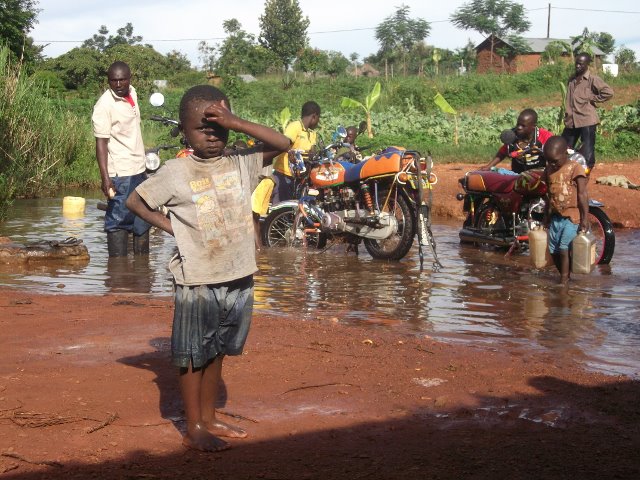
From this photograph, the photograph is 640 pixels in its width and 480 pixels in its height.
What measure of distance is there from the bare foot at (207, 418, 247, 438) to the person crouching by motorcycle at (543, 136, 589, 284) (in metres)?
5.33

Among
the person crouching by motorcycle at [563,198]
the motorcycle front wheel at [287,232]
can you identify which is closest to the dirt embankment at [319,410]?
the person crouching by motorcycle at [563,198]

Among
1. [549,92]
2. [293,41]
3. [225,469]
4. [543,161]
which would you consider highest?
[293,41]

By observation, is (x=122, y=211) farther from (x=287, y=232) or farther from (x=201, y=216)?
(x=201, y=216)

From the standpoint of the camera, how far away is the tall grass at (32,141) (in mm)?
14930

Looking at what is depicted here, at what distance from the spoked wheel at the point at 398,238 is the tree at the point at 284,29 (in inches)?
2854

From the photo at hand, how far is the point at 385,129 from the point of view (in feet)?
98.3

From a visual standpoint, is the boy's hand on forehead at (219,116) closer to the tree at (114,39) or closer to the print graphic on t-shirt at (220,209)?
the print graphic on t-shirt at (220,209)

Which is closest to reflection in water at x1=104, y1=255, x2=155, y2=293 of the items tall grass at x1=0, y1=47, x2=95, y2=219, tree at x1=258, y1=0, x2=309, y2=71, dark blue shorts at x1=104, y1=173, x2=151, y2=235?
dark blue shorts at x1=104, y1=173, x2=151, y2=235

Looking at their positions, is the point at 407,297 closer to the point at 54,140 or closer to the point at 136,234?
the point at 136,234

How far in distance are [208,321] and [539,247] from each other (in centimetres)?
597

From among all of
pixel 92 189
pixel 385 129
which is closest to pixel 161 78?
pixel 385 129

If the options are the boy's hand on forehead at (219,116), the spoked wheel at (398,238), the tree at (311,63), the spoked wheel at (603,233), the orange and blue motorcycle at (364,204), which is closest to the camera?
the boy's hand on forehead at (219,116)

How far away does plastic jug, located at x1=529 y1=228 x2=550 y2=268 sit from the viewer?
920 cm

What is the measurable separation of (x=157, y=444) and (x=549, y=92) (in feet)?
134
